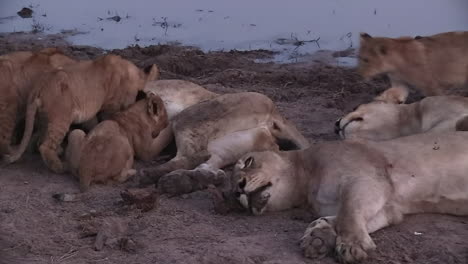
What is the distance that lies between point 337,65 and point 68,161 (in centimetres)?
470

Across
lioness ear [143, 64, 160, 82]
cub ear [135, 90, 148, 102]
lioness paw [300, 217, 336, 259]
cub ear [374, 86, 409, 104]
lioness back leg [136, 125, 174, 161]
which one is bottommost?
lioness back leg [136, 125, 174, 161]

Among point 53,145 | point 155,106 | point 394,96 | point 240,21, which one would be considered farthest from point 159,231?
point 240,21

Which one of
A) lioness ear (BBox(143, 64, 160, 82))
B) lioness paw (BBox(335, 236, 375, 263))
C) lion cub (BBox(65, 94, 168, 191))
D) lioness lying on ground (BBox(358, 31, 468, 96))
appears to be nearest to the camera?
lioness paw (BBox(335, 236, 375, 263))

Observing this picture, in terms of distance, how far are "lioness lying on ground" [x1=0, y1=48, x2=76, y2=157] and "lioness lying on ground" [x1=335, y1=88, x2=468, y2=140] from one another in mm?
Result: 2428

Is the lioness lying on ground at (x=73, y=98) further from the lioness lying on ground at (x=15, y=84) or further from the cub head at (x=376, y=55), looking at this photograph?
the cub head at (x=376, y=55)

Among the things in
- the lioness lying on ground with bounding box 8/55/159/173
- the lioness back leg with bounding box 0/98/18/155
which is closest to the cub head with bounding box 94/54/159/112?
the lioness lying on ground with bounding box 8/55/159/173

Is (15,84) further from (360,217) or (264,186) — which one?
(360,217)

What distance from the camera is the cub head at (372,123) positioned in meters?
7.02

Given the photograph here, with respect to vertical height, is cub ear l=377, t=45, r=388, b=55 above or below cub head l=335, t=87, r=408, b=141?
above

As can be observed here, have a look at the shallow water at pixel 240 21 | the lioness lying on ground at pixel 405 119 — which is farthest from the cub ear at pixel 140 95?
the shallow water at pixel 240 21

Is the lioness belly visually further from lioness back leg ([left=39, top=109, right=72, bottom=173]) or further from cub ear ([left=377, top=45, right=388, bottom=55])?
cub ear ([left=377, top=45, right=388, bottom=55])

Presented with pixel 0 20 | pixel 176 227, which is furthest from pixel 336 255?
pixel 0 20

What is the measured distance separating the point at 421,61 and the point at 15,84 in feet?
12.9

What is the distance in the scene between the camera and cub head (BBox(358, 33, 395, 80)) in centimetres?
888
